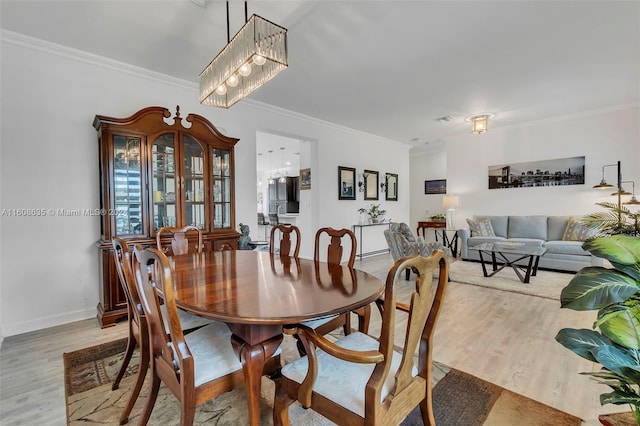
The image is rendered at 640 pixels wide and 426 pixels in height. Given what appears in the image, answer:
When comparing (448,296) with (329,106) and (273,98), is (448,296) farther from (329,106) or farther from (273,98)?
(273,98)

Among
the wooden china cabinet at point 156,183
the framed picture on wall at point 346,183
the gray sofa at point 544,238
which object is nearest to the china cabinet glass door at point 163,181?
the wooden china cabinet at point 156,183

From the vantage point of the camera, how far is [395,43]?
2826 millimetres

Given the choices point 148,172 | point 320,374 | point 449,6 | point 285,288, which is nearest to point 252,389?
point 320,374

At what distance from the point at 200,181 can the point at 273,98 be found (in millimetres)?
1671

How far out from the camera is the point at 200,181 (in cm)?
343

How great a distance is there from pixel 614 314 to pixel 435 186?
7874 millimetres

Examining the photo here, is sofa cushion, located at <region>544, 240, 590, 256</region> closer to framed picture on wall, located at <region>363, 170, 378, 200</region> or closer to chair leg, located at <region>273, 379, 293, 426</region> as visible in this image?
framed picture on wall, located at <region>363, 170, 378, 200</region>

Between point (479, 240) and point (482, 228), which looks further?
point (482, 228)

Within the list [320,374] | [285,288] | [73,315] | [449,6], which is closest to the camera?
[320,374]

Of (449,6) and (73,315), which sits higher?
(449,6)

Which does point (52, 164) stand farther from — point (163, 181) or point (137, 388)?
point (137, 388)

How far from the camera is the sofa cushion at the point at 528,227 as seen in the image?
5.34 meters

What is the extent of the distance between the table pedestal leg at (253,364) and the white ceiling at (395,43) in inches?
94.7

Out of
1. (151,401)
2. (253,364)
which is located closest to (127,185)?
(151,401)
